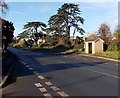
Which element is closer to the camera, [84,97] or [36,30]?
[84,97]

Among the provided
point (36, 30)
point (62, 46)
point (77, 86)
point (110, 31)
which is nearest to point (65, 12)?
point (62, 46)

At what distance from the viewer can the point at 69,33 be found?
67.6 metres

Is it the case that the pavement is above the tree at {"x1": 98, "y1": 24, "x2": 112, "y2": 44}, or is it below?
below

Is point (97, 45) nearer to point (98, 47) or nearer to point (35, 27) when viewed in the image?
point (98, 47)

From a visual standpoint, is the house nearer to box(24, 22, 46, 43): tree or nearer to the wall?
the wall

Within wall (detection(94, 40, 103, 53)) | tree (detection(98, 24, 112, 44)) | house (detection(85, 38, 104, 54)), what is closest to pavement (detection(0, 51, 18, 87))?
house (detection(85, 38, 104, 54))

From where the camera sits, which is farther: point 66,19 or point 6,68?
point 66,19

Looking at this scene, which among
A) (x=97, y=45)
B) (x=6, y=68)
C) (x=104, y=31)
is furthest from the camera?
(x=104, y=31)

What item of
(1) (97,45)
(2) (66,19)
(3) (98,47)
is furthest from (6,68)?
(2) (66,19)

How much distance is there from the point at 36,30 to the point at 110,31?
1275 inches

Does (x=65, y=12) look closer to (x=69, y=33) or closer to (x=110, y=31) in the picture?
(x=69, y=33)

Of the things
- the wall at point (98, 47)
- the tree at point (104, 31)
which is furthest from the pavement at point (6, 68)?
the tree at point (104, 31)

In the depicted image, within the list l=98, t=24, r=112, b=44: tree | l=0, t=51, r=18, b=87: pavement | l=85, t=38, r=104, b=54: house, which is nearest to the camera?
l=0, t=51, r=18, b=87: pavement

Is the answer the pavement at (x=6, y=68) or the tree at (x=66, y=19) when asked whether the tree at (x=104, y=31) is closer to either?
the tree at (x=66, y=19)
